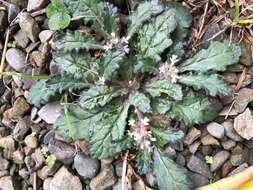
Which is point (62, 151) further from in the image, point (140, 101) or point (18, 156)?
point (140, 101)

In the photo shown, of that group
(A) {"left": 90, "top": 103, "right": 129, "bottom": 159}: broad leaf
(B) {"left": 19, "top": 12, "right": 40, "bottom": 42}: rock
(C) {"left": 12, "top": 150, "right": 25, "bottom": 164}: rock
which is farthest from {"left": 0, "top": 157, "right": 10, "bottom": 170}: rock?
(B) {"left": 19, "top": 12, "right": 40, "bottom": 42}: rock

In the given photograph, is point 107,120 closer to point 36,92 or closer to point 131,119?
point 131,119

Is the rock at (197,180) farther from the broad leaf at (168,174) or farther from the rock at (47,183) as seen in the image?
the rock at (47,183)

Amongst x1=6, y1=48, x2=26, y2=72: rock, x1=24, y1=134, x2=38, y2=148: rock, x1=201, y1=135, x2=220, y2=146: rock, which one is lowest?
x1=24, y1=134, x2=38, y2=148: rock

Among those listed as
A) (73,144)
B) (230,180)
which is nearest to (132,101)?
(73,144)

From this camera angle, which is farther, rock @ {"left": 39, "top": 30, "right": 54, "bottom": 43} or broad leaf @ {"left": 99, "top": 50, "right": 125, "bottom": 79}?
rock @ {"left": 39, "top": 30, "right": 54, "bottom": 43}

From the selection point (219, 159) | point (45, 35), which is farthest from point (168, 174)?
point (45, 35)

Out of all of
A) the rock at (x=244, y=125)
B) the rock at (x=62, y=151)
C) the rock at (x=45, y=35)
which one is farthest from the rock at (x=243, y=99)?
the rock at (x=45, y=35)

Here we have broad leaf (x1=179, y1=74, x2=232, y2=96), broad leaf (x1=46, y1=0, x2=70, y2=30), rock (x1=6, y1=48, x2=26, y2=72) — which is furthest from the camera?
rock (x1=6, y1=48, x2=26, y2=72)

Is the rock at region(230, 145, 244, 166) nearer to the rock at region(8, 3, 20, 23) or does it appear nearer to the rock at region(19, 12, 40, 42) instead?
the rock at region(19, 12, 40, 42)
